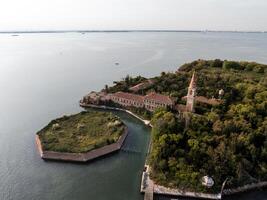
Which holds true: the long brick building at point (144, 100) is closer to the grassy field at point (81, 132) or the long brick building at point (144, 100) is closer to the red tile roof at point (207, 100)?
the red tile roof at point (207, 100)

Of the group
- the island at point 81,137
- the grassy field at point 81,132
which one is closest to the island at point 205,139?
the island at point 81,137

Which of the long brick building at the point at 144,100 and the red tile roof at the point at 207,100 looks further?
the long brick building at the point at 144,100

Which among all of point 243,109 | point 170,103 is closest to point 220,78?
point 170,103

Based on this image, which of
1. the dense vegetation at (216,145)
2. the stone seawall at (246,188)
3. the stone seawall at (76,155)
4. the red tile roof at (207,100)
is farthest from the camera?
the red tile roof at (207,100)

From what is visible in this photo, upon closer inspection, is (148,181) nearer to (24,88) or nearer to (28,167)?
(28,167)

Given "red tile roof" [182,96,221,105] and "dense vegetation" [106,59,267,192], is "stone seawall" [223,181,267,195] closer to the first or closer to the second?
"dense vegetation" [106,59,267,192]

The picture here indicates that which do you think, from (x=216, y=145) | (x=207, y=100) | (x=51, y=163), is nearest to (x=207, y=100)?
(x=207, y=100)

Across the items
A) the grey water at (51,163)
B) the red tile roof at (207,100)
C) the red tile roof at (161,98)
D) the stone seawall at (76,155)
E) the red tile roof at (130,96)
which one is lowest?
the grey water at (51,163)
